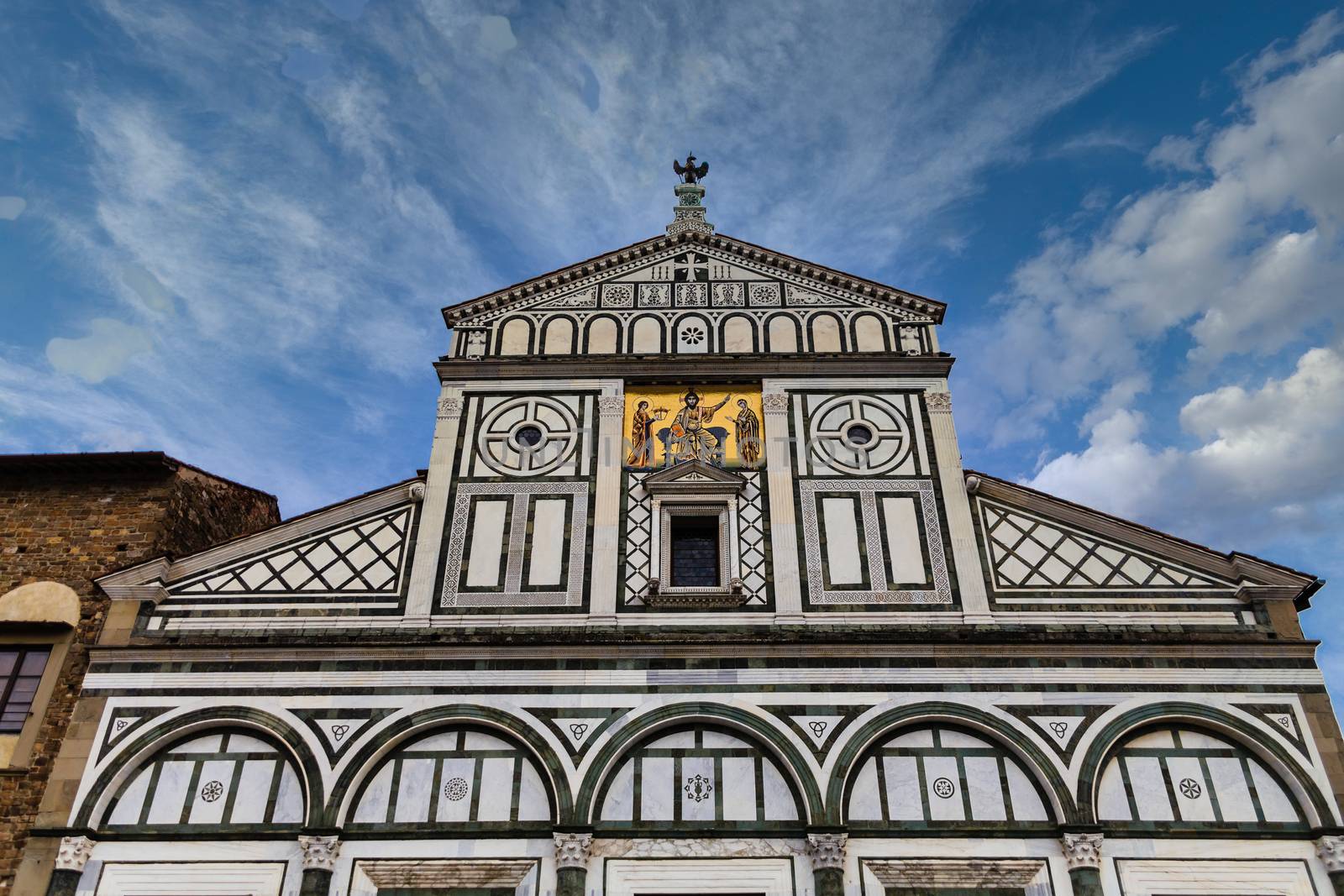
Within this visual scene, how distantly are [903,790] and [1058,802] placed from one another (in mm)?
1868

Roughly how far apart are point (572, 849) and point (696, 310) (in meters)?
8.89

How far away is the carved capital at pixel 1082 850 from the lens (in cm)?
1302

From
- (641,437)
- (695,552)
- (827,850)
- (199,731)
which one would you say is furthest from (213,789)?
(827,850)

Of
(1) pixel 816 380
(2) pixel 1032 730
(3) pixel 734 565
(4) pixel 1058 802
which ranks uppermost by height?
(1) pixel 816 380

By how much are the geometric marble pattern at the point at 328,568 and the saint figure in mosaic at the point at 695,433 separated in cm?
421

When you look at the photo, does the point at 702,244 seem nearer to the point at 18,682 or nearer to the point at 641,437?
the point at 641,437

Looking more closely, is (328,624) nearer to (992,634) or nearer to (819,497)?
(819,497)

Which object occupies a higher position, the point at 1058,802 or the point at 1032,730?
the point at 1032,730

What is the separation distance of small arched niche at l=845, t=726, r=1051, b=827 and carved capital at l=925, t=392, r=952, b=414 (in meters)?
5.06

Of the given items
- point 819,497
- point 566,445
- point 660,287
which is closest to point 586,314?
point 660,287

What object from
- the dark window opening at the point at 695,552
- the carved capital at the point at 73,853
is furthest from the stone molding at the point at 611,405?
the carved capital at the point at 73,853

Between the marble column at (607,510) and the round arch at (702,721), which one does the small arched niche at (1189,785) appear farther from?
the marble column at (607,510)

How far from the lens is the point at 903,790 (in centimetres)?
1364

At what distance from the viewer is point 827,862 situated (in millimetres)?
13031
